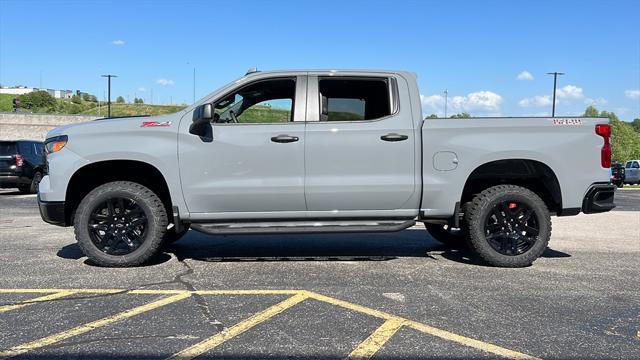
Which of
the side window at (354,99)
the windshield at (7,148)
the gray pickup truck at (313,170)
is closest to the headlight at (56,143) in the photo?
the gray pickup truck at (313,170)

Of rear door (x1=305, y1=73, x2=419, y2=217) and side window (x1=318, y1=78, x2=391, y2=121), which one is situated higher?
side window (x1=318, y1=78, x2=391, y2=121)

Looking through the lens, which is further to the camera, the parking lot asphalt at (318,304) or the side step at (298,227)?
the side step at (298,227)

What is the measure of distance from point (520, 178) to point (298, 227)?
2.63 meters

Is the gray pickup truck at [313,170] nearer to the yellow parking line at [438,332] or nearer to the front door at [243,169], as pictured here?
the front door at [243,169]

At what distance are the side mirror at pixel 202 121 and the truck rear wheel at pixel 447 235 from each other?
313cm

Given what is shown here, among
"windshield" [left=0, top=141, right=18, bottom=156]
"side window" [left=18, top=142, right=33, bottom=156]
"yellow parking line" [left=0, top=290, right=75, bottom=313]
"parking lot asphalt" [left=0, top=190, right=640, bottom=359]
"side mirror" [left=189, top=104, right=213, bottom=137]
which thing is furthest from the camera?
"side window" [left=18, top=142, right=33, bottom=156]

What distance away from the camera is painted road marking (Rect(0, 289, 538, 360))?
3.23 m

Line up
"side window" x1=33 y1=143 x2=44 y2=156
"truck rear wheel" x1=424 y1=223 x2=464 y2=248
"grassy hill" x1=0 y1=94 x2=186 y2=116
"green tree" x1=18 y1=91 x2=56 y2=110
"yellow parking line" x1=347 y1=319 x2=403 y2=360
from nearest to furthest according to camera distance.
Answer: "yellow parking line" x1=347 y1=319 x2=403 y2=360
"truck rear wheel" x1=424 y1=223 x2=464 y2=248
"side window" x1=33 y1=143 x2=44 y2=156
"grassy hill" x1=0 y1=94 x2=186 y2=116
"green tree" x1=18 y1=91 x2=56 y2=110

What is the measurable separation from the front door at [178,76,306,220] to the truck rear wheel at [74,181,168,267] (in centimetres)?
43

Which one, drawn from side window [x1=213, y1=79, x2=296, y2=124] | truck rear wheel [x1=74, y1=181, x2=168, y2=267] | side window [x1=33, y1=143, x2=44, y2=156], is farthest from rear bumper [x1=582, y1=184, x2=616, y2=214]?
side window [x1=33, y1=143, x2=44, y2=156]

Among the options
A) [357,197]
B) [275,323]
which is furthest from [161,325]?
[357,197]

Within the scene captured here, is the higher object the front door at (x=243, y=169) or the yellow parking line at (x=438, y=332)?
the front door at (x=243, y=169)

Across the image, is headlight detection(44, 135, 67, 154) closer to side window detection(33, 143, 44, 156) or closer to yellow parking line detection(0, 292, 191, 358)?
yellow parking line detection(0, 292, 191, 358)

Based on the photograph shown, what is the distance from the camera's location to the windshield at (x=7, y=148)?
15.0 m
